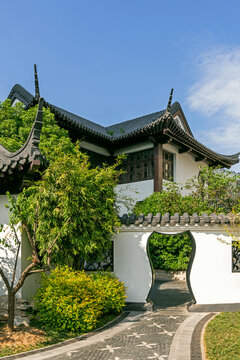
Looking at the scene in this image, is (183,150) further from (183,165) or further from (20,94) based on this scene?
(20,94)

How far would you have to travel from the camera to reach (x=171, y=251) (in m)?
13.9

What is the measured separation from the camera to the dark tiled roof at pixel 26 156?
5707 millimetres

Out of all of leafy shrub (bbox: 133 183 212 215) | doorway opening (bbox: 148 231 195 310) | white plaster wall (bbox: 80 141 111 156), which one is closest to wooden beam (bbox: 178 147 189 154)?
white plaster wall (bbox: 80 141 111 156)

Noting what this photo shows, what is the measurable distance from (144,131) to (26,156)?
27.3ft

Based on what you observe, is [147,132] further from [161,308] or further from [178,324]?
[178,324]

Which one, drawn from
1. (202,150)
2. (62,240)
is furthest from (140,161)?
(62,240)

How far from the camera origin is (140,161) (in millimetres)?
15016

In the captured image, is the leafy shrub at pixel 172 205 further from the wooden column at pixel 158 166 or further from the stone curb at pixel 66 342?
the stone curb at pixel 66 342

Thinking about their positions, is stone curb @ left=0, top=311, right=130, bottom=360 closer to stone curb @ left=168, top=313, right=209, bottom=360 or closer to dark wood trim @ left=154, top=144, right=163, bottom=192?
stone curb @ left=168, top=313, right=209, bottom=360

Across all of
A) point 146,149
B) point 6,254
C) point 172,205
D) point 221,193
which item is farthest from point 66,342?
point 146,149

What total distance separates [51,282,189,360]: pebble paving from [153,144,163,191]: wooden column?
7117 millimetres

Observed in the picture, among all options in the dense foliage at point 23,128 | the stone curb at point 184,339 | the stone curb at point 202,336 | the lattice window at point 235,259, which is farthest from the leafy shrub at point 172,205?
the stone curb at point 184,339

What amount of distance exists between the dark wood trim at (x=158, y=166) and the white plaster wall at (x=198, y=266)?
587 centimetres

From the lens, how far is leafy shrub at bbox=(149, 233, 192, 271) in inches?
536
